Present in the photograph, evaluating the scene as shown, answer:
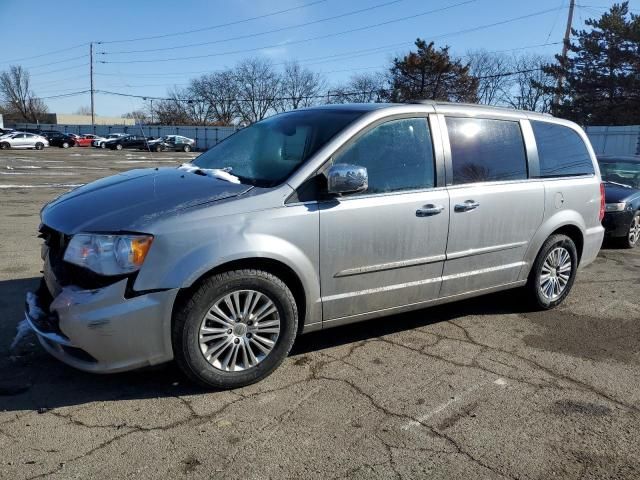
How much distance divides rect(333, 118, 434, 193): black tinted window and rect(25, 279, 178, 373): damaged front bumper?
1538mm

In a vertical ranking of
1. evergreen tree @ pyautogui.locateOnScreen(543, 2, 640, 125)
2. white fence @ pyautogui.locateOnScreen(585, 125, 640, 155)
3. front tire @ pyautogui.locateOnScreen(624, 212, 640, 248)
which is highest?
evergreen tree @ pyautogui.locateOnScreen(543, 2, 640, 125)

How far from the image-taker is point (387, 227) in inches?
151

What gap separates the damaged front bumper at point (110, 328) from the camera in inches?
120

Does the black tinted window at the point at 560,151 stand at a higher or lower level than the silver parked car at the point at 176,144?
lower

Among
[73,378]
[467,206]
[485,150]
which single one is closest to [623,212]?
[485,150]

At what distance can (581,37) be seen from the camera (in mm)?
37438

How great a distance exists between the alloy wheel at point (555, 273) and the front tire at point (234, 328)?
8.88ft

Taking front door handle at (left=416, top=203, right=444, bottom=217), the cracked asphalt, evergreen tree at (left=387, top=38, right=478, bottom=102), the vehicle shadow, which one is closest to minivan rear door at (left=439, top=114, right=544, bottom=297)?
front door handle at (left=416, top=203, right=444, bottom=217)

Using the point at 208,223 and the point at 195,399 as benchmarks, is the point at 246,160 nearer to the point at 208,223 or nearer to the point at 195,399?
the point at 208,223

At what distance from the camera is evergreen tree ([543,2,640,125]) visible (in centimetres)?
3566

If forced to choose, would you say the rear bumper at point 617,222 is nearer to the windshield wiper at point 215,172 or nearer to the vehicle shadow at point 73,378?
the vehicle shadow at point 73,378

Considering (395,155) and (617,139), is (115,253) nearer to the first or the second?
(395,155)

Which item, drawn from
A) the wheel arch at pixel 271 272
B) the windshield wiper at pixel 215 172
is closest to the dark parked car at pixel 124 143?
the windshield wiper at pixel 215 172

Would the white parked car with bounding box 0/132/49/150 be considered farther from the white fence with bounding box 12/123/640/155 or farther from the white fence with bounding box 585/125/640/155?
the white fence with bounding box 585/125/640/155
